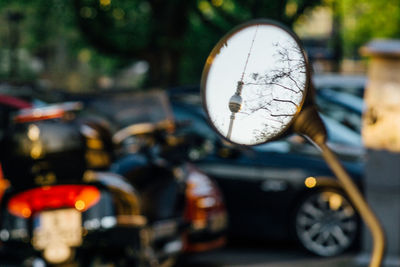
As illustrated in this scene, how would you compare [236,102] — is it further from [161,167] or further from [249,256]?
[249,256]

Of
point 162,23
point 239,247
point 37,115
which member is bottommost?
point 239,247

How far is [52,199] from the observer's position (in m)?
3.76

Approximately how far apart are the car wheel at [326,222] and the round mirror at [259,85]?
5.79 meters

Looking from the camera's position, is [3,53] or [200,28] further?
[3,53]

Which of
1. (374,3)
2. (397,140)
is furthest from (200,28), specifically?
(374,3)

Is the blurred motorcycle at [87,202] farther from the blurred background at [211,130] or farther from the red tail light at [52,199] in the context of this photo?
the blurred background at [211,130]

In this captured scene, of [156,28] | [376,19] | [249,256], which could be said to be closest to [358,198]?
[249,256]

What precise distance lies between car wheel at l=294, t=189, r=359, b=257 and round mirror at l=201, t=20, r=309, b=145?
579 centimetres

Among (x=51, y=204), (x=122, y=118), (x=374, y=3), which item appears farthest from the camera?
(x=374, y=3)

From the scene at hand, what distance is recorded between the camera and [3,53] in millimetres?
32750

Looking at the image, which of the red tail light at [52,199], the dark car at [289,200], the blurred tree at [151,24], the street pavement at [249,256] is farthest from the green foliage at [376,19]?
the red tail light at [52,199]

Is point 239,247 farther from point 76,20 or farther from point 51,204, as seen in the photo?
point 76,20

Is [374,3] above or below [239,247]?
above

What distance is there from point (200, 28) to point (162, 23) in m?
1.71
